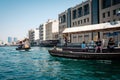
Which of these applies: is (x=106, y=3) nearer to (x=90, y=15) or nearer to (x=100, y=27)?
(x=90, y=15)

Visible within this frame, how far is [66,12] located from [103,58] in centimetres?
6508

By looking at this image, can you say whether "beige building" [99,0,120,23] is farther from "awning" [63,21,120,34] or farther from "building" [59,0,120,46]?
"awning" [63,21,120,34]

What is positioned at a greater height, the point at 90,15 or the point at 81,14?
the point at 81,14

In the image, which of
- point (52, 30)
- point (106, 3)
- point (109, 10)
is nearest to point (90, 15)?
point (106, 3)

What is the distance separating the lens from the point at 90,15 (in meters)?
64.8

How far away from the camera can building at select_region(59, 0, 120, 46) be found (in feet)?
171

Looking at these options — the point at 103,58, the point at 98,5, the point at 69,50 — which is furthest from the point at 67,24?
the point at 103,58

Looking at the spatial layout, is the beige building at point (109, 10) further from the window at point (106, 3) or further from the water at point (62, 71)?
the water at point (62, 71)

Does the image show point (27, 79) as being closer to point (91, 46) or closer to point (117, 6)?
point (91, 46)

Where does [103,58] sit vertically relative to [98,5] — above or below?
below

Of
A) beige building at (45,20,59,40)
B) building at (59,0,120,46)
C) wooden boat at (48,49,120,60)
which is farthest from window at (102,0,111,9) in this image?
beige building at (45,20,59,40)

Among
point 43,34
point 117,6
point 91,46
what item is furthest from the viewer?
point 43,34

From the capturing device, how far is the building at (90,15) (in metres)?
52.1

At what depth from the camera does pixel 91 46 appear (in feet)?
86.2
